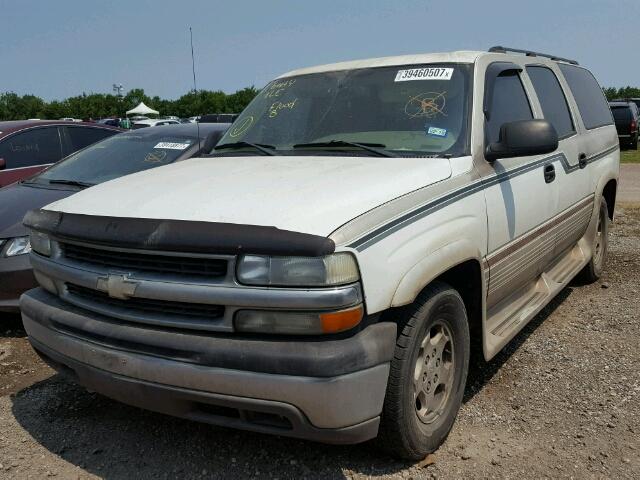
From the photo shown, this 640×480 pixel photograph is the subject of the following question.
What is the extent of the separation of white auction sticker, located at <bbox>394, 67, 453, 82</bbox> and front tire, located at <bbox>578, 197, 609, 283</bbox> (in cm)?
265

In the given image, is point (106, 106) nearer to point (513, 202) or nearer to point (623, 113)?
point (623, 113)

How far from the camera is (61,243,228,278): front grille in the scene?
243 centimetres

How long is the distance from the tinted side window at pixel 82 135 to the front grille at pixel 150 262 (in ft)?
17.2

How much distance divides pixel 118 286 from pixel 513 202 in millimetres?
2201

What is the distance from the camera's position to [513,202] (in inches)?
141

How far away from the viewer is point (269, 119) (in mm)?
4043

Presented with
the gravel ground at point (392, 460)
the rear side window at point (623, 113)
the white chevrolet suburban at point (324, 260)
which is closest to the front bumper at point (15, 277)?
the gravel ground at point (392, 460)

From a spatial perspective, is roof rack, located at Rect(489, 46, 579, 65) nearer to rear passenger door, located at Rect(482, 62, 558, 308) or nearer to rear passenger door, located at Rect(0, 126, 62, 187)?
rear passenger door, located at Rect(482, 62, 558, 308)

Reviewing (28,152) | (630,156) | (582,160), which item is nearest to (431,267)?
(582,160)

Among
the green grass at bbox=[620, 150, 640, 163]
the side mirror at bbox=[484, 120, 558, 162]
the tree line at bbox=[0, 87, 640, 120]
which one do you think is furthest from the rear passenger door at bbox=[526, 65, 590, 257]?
the tree line at bbox=[0, 87, 640, 120]

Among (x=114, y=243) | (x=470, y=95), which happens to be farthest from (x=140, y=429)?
(x=470, y=95)

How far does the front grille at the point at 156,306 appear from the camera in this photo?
2.46 meters

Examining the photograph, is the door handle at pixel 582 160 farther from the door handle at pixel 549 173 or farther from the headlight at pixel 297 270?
the headlight at pixel 297 270

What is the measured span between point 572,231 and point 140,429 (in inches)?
133
